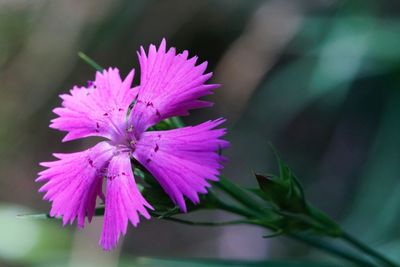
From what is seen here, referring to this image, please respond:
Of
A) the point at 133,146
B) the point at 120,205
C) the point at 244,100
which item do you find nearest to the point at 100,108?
the point at 133,146

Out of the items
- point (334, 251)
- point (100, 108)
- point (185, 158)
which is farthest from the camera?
point (334, 251)

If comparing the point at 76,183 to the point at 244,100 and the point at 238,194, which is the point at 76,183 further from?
the point at 244,100

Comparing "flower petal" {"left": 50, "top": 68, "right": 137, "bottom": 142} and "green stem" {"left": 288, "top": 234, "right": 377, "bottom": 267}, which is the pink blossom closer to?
"flower petal" {"left": 50, "top": 68, "right": 137, "bottom": 142}

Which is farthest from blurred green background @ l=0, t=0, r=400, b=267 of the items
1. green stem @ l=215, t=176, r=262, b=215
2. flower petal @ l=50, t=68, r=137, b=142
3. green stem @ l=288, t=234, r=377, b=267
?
flower petal @ l=50, t=68, r=137, b=142

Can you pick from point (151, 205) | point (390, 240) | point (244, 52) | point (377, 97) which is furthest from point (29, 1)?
point (151, 205)

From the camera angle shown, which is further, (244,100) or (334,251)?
(244,100)

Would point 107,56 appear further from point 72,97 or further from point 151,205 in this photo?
point 151,205

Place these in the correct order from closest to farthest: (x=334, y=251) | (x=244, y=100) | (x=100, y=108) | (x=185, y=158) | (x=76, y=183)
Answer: (x=185, y=158)
(x=76, y=183)
(x=100, y=108)
(x=334, y=251)
(x=244, y=100)
